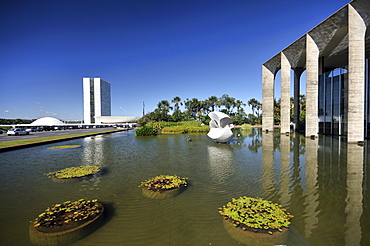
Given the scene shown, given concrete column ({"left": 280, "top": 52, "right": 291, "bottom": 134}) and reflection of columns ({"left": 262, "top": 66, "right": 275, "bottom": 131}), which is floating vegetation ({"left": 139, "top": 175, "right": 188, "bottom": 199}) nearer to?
concrete column ({"left": 280, "top": 52, "right": 291, "bottom": 134})

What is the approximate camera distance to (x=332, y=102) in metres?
26.2

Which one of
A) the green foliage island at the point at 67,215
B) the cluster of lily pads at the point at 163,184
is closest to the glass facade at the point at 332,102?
the cluster of lily pads at the point at 163,184

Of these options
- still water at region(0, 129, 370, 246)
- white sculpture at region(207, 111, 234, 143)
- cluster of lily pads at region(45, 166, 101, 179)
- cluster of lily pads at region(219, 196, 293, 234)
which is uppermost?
white sculpture at region(207, 111, 234, 143)

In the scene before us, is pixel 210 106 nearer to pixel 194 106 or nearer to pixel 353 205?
pixel 194 106

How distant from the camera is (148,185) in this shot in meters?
6.64

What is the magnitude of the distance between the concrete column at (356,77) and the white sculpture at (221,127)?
1156 cm

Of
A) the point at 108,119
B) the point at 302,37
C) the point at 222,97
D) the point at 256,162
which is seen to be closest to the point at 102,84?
the point at 108,119

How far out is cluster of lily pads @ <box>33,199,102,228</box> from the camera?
13.6 feet

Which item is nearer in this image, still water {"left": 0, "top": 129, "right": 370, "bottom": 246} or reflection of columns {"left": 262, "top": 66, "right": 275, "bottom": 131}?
still water {"left": 0, "top": 129, "right": 370, "bottom": 246}

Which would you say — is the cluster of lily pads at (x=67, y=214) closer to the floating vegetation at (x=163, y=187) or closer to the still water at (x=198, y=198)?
the still water at (x=198, y=198)

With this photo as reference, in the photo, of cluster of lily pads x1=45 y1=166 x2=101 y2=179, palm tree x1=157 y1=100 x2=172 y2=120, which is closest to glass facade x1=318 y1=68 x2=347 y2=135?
cluster of lily pads x1=45 y1=166 x2=101 y2=179

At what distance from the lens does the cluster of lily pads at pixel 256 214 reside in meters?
3.98

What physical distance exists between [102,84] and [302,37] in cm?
11989

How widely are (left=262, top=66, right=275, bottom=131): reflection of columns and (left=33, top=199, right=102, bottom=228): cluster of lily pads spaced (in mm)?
35585
